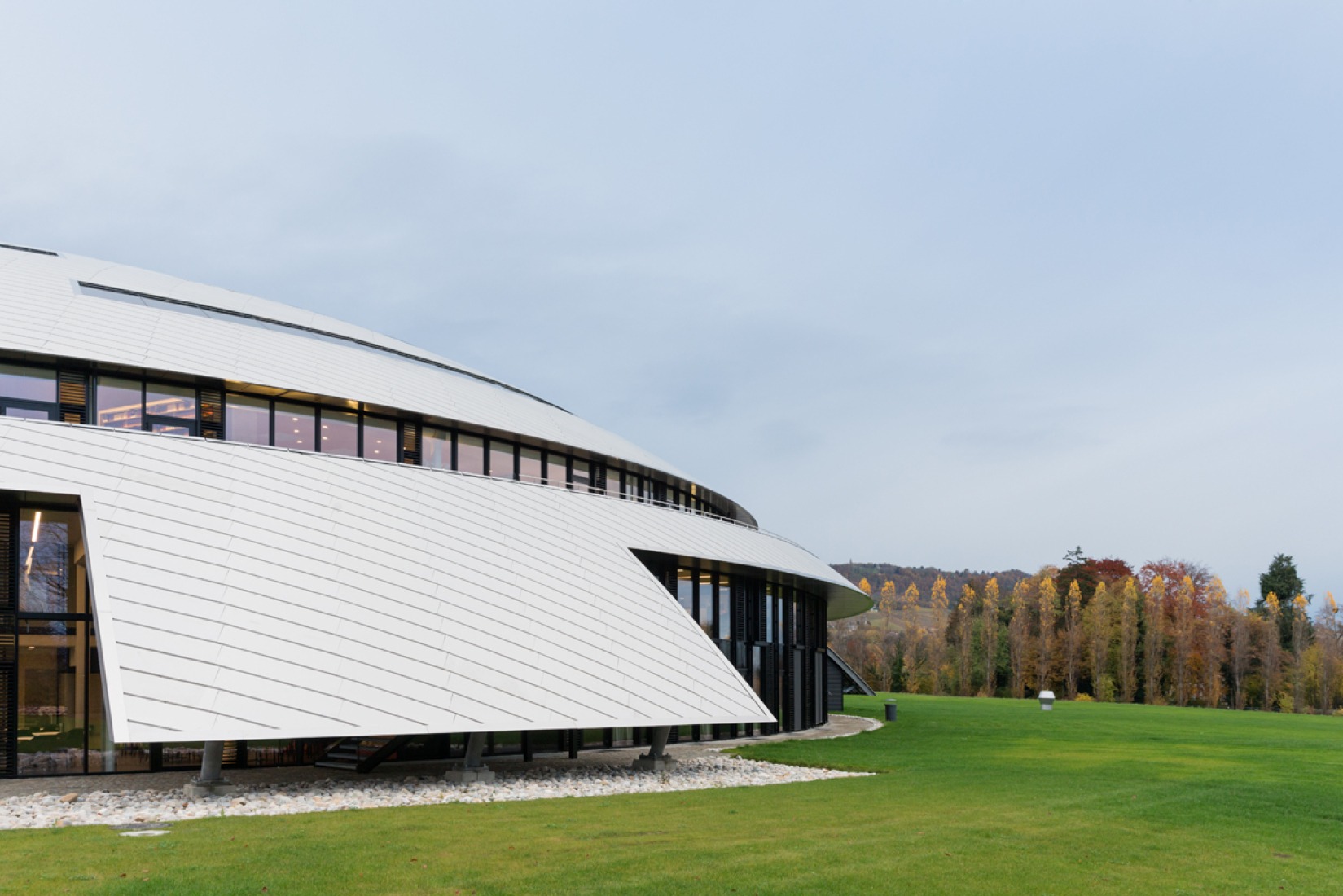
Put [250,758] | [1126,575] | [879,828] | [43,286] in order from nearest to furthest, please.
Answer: [879,828] → [250,758] → [43,286] → [1126,575]

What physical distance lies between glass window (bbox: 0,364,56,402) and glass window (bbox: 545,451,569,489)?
10.7m

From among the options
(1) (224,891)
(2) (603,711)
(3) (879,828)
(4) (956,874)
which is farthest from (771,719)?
(1) (224,891)

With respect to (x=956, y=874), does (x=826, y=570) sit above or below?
above

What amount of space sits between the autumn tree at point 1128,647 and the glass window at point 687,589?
2260 inches

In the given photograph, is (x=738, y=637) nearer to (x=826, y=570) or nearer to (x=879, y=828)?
(x=826, y=570)

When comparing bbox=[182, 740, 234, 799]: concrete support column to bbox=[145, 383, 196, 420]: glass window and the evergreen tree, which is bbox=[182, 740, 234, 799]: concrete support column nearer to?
bbox=[145, 383, 196, 420]: glass window

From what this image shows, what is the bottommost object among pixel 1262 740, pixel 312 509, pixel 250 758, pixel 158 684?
pixel 1262 740

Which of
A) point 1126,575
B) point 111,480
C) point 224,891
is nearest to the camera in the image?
point 224,891

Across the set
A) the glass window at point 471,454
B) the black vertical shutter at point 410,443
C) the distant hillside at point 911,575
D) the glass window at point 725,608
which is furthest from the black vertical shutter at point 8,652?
the distant hillside at point 911,575

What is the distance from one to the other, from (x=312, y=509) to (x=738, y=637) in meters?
12.8

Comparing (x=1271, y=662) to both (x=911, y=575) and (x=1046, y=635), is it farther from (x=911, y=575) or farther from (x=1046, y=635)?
(x=911, y=575)

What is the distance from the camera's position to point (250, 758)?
57.4 feet

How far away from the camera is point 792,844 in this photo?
35.8 ft

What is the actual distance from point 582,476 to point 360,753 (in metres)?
9.50
